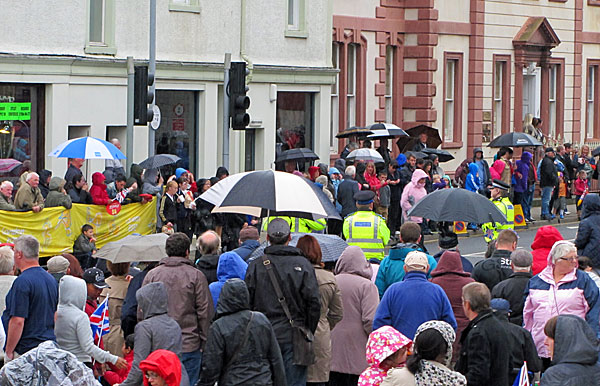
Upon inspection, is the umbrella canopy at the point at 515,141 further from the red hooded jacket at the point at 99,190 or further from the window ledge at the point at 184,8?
the red hooded jacket at the point at 99,190

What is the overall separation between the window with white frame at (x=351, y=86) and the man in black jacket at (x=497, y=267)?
22.4m

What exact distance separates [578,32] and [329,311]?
113 ft

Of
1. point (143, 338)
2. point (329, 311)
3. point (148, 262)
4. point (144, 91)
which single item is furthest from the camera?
point (144, 91)

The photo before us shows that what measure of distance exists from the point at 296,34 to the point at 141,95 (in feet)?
34.0

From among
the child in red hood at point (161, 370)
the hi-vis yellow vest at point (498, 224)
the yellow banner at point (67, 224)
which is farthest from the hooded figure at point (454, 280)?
the yellow banner at point (67, 224)

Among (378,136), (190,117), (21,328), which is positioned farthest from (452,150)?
(21,328)

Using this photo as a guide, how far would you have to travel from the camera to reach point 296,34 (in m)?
31.1

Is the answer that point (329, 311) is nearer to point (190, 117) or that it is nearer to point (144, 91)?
point (144, 91)

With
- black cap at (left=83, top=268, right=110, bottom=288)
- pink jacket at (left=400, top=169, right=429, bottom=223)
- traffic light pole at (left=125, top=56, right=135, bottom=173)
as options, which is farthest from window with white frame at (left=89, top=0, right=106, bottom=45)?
black cap at (left=83, top=268, right=110, bottom=288)

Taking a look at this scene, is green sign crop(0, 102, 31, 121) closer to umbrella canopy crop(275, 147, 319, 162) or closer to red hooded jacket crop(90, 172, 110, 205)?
red hooded jacket crop(90, 172, 110, 205)

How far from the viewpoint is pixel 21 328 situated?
1055 cm

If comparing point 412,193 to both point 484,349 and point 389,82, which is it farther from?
point 484,349

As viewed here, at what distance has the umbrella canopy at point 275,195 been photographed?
42.8 feet

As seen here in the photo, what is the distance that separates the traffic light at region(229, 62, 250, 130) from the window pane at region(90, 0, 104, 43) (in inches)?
192
